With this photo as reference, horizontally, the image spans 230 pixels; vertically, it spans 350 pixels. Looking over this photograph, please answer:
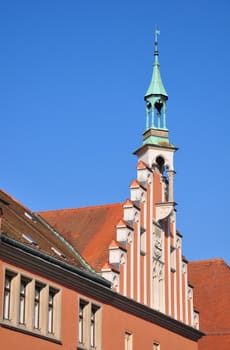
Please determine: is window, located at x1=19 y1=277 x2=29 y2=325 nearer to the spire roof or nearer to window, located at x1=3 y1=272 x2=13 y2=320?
window, located at x1=3 y1=272 x2=13 y2=320

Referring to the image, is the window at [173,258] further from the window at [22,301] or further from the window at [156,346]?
the window at [22,301]

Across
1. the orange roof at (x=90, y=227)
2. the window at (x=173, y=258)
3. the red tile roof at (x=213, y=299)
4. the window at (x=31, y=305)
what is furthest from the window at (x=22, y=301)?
the red tile roof at (x=213, y=299)

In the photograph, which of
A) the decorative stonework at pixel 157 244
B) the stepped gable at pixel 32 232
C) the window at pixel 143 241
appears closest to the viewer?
the stepped gable at pixel 32 232

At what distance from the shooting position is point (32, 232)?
40.5 metres

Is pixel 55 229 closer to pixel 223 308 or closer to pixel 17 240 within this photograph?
pixel 17 240

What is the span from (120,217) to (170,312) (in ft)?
18.2

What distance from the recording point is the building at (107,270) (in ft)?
116

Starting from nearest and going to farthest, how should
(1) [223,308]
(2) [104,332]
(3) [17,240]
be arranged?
(3) [17,240] < (2) [104,332] < (1) [223,308]

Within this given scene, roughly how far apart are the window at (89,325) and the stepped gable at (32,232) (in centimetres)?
186

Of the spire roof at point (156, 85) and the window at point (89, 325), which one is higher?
the spire roof at point (156, 85)

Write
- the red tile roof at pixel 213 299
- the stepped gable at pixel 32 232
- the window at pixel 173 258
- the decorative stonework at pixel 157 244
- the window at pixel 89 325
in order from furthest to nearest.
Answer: the red tile roof at pixel 213 299
the window at pixel 173 258
the decorative stonework at pixel 157 244
the window at pixel 89 325
the stepped gable at pixel 32 232

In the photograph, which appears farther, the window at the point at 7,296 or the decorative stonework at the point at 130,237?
the decorative stonework at the point at 130,237

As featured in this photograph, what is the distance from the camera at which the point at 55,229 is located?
46938mm

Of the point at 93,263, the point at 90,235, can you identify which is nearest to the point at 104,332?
the point at 93,263
